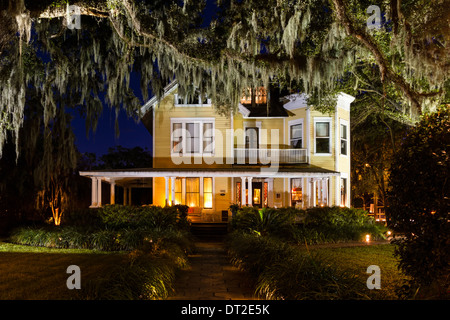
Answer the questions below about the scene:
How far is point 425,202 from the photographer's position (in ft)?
15.5

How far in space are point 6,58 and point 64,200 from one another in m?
10.2

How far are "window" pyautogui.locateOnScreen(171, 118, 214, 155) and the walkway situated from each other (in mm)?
10157

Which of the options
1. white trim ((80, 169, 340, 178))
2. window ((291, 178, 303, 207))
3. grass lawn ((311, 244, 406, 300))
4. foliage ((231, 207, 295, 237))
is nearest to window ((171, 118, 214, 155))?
white trim ((80, 169, 340, 178))

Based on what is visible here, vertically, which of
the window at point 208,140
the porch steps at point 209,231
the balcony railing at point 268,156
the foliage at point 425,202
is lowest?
the porch steps at point 209,231

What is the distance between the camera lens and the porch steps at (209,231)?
50.4 ft

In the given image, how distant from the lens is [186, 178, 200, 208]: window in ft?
64.7

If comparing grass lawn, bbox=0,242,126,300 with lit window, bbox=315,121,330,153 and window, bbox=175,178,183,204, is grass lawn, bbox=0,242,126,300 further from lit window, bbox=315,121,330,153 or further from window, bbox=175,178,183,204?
lit window, bbox=315,121,330,153

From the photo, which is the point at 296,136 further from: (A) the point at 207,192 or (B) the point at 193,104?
(B) the point at 193,104

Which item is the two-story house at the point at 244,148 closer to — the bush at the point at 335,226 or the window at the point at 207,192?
the window at the point at 207,192

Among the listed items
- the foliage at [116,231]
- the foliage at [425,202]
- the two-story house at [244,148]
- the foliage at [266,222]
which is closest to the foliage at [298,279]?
the foliage at [425,202]

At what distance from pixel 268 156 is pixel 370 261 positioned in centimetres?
1015

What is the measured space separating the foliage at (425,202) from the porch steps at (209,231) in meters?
10.5

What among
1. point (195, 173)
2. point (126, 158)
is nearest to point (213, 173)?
point (195, 173)
